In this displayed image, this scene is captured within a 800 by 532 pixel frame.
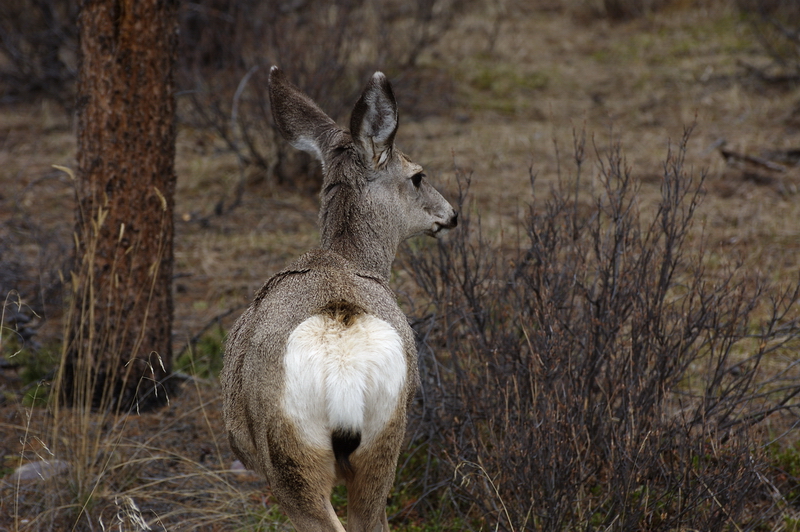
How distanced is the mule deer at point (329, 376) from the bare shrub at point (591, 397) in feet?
2.32

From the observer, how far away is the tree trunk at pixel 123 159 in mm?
5402

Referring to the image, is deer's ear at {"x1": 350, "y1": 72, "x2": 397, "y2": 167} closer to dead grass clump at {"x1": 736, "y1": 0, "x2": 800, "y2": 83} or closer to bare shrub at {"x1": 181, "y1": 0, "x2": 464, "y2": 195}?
bare shrub at {"x1": 181, "y1": 0, "x2": 464, "y2": 195}

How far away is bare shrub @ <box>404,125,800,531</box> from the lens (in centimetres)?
388

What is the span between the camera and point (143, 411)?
236 inches

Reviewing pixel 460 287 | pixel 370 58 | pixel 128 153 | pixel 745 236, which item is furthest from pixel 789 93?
pixel 128 153

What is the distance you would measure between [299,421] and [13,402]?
141 inches

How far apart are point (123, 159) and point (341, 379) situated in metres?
3.13

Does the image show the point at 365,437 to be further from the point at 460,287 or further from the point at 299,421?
Result: the point at 460,287

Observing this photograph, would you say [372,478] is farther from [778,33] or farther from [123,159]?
[778,33]

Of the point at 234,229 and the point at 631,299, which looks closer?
the point at 631,299

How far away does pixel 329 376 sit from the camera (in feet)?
9.68

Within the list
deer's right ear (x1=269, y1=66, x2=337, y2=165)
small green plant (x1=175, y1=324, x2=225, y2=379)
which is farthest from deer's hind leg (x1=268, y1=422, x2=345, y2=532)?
small green plant (x1=175, y1=324, x2=225, y2=379)

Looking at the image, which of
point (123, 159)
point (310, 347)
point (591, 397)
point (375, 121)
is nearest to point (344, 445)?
point (310, 347)

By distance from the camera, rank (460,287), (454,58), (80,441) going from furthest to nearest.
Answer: (454,58)
(460,287)
(80,441)
